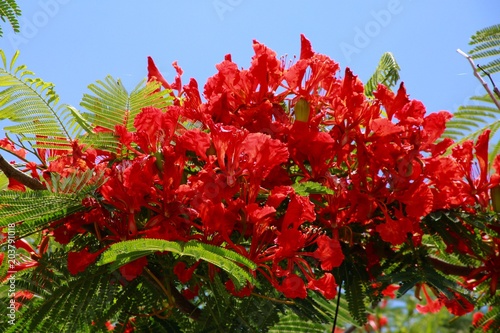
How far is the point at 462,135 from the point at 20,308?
2.02 meters

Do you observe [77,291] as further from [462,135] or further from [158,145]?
[462,135]

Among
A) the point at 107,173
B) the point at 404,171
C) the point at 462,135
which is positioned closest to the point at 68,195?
the point at 107,173

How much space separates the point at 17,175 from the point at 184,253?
0.63 meters

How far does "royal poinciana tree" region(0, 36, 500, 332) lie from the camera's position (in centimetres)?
196

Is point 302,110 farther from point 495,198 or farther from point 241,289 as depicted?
point 495,198

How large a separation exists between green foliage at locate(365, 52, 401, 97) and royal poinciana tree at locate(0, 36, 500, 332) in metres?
0.41

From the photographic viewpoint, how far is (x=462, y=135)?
3.24 m

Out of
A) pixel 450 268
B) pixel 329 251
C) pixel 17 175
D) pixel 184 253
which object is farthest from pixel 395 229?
pixel 17 175

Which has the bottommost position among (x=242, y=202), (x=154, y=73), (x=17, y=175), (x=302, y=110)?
(x=242, y=202)

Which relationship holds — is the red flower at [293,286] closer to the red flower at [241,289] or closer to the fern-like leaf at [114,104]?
the red flower at [241,289]

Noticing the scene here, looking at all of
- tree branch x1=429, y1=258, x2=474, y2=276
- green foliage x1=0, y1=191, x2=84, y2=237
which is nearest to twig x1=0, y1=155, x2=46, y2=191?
green foliage x1=0, y1=191, x2=84, y2=237

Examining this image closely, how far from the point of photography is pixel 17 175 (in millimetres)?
2043

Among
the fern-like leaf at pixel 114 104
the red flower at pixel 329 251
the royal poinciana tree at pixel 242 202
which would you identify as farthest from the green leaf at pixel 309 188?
the fern-like leaf at pixel 114 104

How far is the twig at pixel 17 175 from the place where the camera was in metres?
2.03
